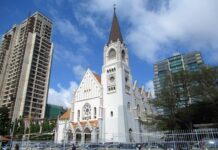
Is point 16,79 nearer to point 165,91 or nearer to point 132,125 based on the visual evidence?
point 132,125

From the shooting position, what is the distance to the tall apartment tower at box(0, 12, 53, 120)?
7775 cm

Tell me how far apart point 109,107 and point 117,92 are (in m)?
3.34

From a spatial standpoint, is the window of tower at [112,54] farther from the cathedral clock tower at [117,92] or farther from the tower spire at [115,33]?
the tower spire at [115,33]

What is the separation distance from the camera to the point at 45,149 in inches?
943

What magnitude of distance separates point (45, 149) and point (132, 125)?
1915 centimetres

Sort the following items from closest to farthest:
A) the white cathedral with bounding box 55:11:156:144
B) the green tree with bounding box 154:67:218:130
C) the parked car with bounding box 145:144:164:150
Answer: the parked car with bounding box 145:144:164:150, the green tree with bounding box 154:67:218:130, the white cathedral with bounding box 55:11:156:144

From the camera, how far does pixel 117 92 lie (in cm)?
3928

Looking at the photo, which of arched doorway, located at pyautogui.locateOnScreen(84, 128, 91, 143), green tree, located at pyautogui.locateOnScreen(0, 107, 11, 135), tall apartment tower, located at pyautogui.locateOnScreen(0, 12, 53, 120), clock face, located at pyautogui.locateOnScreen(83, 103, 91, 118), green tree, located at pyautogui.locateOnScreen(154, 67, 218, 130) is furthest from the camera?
tall apartment tower, located at pyautogui.locateOnScreen(0, 12, 53, 120)

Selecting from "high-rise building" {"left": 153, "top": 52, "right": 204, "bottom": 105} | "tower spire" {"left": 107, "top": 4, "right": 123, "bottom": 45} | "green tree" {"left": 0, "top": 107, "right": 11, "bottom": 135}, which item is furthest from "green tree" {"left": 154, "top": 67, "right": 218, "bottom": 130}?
"high-rise building" {"left": 153, "top": 52, "right": 204, "bottom": 105}

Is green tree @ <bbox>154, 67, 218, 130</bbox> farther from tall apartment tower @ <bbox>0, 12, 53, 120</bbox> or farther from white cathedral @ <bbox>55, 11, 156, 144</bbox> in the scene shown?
tall apartment tower @ <bbox>0, 12, 53, 120</bbox>

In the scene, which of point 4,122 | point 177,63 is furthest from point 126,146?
point 177,63

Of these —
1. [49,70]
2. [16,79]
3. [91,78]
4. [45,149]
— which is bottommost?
[45,149]

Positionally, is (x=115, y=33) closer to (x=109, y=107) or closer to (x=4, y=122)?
(x=109, y=107)

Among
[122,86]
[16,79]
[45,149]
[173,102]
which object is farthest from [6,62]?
[173,102]
